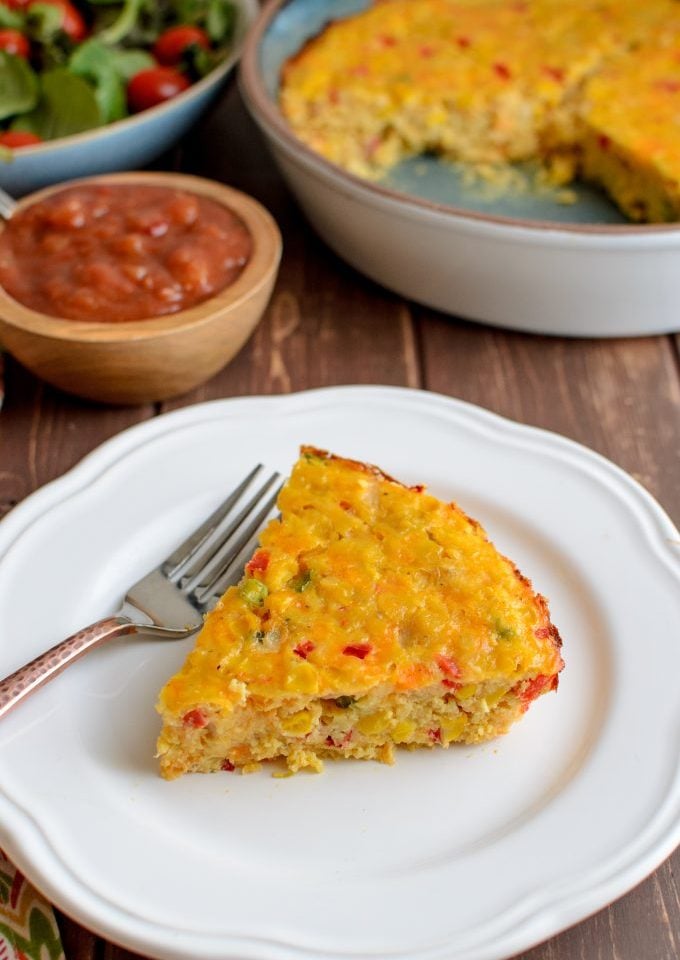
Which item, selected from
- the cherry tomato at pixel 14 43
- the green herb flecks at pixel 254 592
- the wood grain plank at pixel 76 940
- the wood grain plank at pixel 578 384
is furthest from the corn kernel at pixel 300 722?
the cherry tomato at pixel 14 43

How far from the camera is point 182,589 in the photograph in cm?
237

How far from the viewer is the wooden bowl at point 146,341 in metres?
2.74

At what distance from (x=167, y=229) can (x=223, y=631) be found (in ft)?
4.40

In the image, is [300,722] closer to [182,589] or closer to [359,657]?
[359,657]

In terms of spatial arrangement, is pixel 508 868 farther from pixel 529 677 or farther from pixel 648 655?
pixel 648 655

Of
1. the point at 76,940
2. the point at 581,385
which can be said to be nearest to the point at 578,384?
the point at 581,385

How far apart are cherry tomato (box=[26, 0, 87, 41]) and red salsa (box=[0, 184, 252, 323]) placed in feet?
2.96

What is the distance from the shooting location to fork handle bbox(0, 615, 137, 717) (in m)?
2.05

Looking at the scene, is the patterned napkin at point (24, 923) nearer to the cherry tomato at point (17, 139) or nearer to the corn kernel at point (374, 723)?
the corn kernel at point (374, 723)

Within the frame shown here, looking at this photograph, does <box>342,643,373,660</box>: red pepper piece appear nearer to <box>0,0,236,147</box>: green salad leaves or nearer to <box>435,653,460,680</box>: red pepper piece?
<box>435,653,460,680</box>: red pepper piece

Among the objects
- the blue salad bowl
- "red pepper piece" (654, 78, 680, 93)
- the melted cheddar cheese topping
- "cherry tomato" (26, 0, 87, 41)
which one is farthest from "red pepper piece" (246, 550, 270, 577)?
"red pepper piece" (654, 78, 680, 93)

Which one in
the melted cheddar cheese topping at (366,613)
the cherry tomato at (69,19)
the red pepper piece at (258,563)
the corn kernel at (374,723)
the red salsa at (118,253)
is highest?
the cherry tomato at (69,19)

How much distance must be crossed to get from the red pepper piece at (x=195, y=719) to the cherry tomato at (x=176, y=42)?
8.29ft

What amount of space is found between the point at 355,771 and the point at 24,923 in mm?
647
